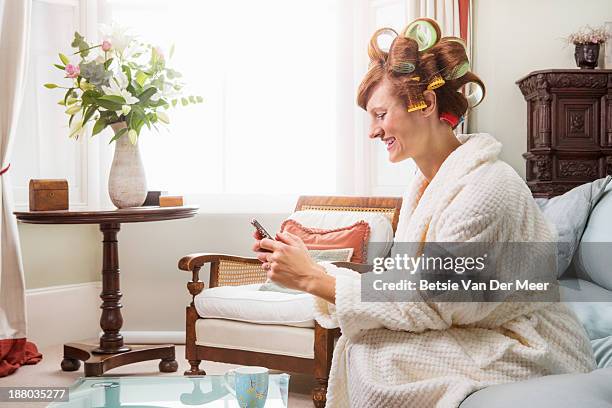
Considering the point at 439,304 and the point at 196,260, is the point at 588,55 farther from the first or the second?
the point at 439,304

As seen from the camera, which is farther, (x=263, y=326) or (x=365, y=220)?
(x=365, y=220)

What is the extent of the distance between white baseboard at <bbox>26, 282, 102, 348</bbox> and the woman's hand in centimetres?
338

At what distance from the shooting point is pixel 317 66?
15.2 feet

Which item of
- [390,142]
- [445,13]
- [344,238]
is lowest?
[344,238]

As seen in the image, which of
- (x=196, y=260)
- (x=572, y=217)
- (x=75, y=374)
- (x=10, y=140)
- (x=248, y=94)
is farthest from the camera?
(x=248, y=94)

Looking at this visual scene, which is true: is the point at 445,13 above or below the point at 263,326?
above

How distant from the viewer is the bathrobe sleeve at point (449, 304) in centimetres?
125

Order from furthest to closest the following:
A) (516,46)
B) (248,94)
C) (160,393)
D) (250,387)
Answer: (248,94)
(516,46)
(160,393)
(250,387)

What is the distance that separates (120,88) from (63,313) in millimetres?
1605

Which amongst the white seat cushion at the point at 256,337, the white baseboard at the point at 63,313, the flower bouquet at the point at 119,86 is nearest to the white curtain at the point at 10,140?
the white baseboard at the point at 63,313

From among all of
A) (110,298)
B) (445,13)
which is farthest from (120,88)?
(445,13)

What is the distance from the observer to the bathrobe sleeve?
125 centimetres

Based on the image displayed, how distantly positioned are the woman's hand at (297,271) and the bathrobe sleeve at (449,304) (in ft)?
0.15

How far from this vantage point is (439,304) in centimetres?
127
